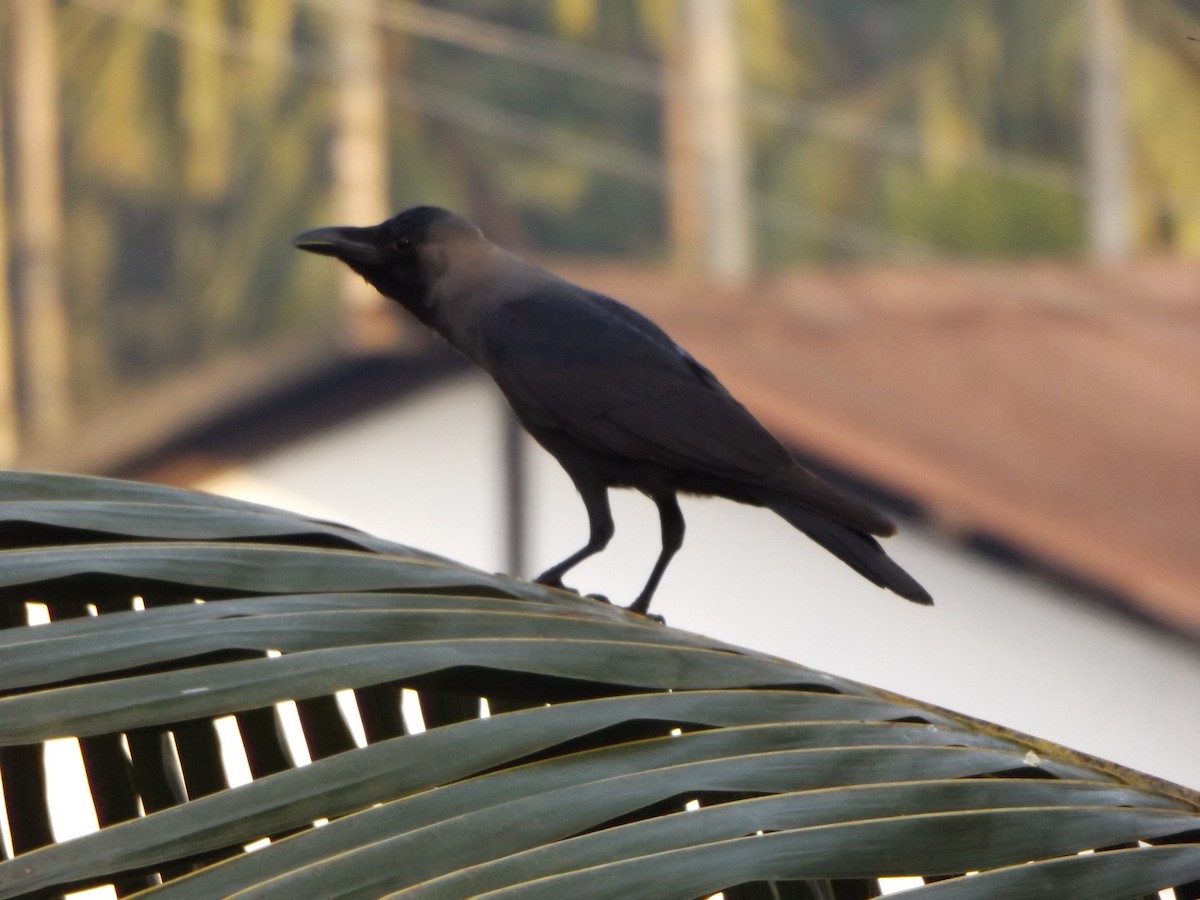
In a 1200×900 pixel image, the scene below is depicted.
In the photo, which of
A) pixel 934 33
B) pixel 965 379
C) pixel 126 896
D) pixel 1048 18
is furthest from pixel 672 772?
pixel 934 33

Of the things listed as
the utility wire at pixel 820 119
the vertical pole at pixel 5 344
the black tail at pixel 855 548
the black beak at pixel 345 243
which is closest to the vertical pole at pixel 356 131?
the vertical pole at pixel 5 344

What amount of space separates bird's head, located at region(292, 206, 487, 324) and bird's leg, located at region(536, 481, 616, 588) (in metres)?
0.56

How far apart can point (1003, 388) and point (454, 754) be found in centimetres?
875

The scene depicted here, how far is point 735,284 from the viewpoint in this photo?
10641 mm

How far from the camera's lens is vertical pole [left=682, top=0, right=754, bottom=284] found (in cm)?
1977

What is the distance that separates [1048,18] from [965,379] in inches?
1061

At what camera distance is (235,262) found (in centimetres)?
3750

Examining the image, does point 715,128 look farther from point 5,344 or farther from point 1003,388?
point 5,344

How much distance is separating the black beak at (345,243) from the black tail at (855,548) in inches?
42.8

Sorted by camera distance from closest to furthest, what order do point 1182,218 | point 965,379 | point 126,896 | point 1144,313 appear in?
point 126,896 → point 965,379 → point 1144,313 → point 1182,218

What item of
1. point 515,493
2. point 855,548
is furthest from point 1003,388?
point 855,548

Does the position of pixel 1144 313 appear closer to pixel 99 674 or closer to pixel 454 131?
pixel 99 674

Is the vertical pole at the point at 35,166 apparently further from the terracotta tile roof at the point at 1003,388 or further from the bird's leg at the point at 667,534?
the bird's leg at the point at 667,534

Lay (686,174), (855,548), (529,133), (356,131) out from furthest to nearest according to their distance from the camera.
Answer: (529,133)
(686,174)
(356,131)
(855,548)
